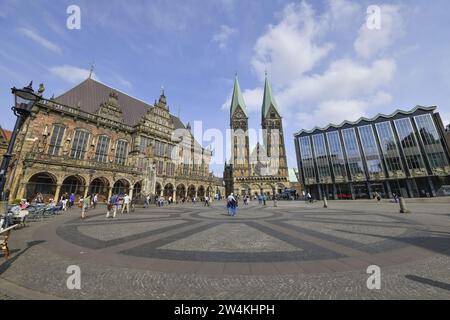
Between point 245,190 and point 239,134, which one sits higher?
point 239,134

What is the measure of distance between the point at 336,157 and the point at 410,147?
1333 centimetres

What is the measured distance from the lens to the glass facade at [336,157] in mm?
42694

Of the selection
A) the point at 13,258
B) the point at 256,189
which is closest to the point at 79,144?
the point at 13,258

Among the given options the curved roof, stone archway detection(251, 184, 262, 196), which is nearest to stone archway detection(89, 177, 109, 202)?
the curved roof

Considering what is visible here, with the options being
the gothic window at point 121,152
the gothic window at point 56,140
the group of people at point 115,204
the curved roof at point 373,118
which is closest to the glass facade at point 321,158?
the curved roof at point 373,118

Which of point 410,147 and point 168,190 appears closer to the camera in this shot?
point 168,190

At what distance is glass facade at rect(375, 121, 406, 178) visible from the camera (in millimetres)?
38056

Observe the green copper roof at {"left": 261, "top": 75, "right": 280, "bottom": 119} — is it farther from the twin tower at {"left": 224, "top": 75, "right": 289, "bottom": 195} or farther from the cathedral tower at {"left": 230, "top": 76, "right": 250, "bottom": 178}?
the cathedral tower at {"left": 230, "top": 76, "right": 250, "bottom": 178}

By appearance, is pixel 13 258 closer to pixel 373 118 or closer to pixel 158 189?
pixel 158 189

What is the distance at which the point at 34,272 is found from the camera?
344cm

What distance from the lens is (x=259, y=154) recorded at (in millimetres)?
75250

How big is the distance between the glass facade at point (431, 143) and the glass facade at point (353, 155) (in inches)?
430
